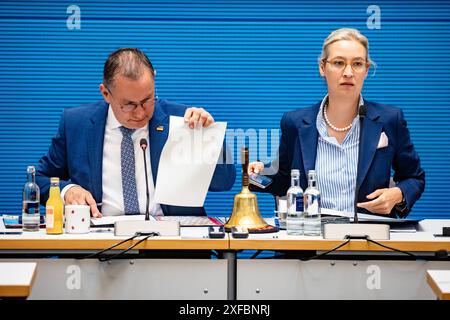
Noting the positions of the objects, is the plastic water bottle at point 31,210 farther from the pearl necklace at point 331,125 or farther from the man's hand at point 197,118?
the pearl necklace at point 331,125

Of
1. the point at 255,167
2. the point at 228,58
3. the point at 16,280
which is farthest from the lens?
the point at 228,58

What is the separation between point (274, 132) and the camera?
5027mm

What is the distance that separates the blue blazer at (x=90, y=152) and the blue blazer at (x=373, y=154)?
0.30m

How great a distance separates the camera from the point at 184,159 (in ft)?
10.8

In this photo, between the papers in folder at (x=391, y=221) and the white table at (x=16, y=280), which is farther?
the papers in folder at (x=391, y=221)

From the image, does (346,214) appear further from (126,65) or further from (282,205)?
(126,65)

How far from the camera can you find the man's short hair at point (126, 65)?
3393 mm

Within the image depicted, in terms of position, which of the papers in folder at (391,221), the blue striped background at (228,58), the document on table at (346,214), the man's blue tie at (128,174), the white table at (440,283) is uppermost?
the blue striped background at (228,58)

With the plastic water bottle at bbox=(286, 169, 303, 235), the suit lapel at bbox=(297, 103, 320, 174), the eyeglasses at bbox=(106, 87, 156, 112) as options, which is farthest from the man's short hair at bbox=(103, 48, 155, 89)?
the plastic water bottle at bbox=(286, 169, 303, 235)

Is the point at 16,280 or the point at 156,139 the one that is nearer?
the point at 16,280

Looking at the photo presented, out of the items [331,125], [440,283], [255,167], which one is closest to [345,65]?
[331,125]

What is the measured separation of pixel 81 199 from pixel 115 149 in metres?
0.38

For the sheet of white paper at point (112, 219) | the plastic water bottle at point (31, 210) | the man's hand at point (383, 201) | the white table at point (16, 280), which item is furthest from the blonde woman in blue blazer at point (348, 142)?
the white table at point (16, 280)
